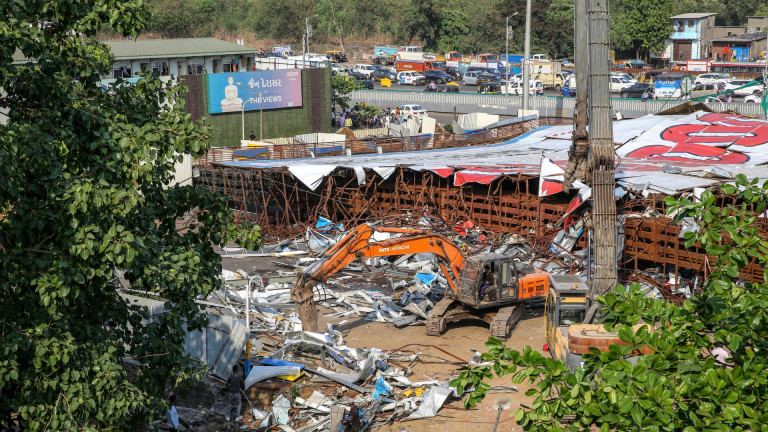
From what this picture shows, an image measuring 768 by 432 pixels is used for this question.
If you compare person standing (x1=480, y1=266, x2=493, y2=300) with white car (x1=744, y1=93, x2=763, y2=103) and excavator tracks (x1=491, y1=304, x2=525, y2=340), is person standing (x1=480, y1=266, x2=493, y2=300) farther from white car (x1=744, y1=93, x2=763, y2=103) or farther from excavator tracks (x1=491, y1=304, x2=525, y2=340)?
white car (x1=744, y1=93, x2=763, y2=103)

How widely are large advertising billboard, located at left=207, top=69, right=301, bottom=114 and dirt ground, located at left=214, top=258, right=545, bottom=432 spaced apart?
24.9m

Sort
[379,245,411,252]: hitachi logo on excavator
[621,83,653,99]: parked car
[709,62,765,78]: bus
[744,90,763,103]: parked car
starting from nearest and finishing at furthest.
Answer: [379,245,411,252]: hitachi logo on excavator
[744,90,763,103]: parked car
[621,83,653,99]: parked car
[709,62,765,78]: bus

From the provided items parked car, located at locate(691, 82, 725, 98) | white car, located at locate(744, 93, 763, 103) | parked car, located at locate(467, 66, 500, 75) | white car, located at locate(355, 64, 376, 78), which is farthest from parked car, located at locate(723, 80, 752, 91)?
white car, located at locate(355, 64, 376, 78)

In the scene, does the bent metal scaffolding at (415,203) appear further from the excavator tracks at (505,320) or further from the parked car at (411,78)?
the parked car at (411,78)

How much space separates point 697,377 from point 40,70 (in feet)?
25.7

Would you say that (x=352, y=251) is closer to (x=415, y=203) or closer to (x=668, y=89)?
(x=415, y=203)

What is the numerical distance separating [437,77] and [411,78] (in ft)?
9.15

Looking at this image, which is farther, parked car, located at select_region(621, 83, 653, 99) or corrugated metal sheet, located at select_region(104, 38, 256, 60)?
parked car, located at select_region(621, 83, 653, 99)

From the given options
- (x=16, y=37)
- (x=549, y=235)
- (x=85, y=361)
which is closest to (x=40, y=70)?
(x=16, y=37)

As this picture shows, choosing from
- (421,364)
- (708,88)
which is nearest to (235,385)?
(421,364)

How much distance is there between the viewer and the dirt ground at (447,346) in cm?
1544

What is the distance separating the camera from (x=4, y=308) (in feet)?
28.1

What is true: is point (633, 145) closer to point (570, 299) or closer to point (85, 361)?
point (570, 299)

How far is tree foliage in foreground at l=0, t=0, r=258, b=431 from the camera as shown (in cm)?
830
